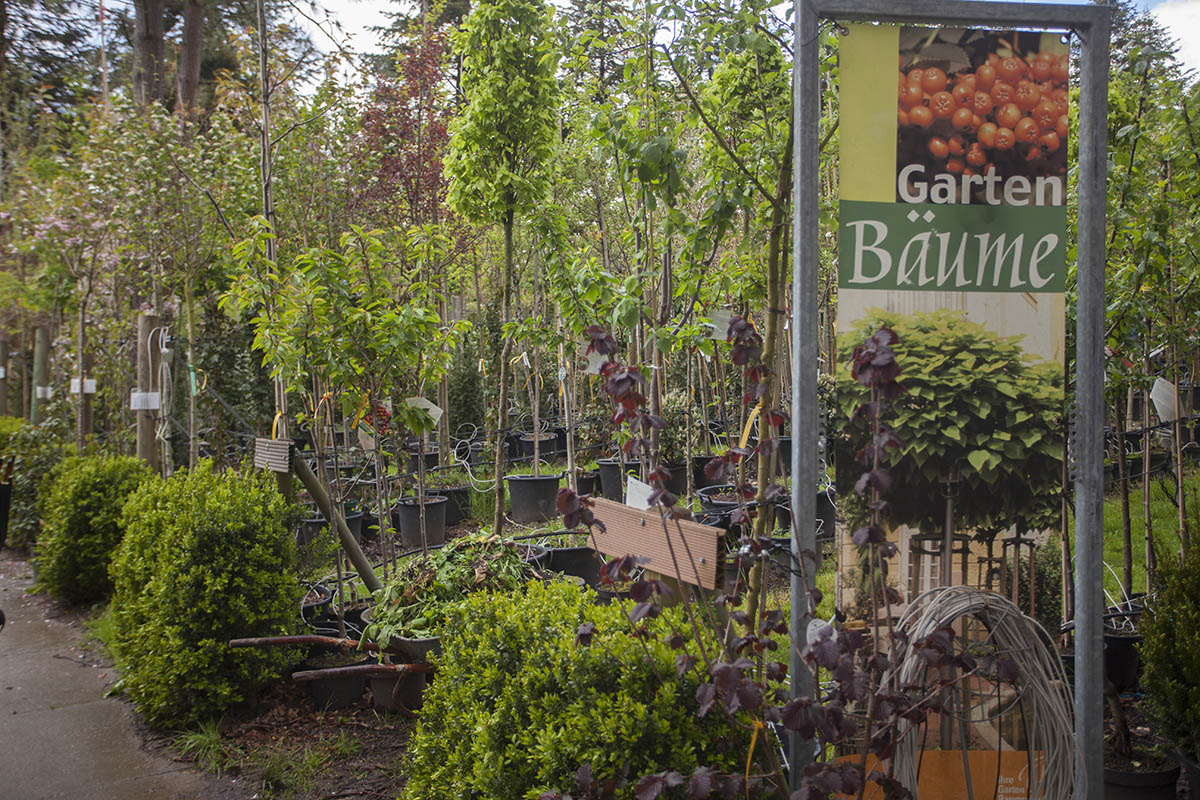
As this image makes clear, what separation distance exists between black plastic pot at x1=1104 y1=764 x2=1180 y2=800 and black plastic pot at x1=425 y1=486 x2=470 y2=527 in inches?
244

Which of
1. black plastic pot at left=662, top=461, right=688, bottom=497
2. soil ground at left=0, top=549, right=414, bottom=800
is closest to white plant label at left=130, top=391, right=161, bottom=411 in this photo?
soil ground at left=0, top=549, right=414, bottom=800

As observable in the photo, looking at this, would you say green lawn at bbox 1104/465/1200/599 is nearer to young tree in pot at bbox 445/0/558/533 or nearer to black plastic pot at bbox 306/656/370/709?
→ young tree in pot at bbox 445/0/558/533

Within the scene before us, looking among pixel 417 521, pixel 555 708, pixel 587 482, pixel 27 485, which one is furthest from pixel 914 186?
pixel 27 485

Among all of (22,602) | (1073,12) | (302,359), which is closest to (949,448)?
(1073,12)

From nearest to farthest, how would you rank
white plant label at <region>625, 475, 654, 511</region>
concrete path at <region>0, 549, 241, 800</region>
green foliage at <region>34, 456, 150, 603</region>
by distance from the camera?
1. white plant label at <region>625, 475, 654, 511</region>
2. concrete path at <region>0, 549, 241, 800</region>
3. green foliage at <region>34, 456, 150, 603</region>

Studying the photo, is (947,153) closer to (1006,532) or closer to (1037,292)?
(1037,292)

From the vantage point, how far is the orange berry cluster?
2084mm

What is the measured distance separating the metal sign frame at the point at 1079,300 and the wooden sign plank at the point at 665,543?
0.20m

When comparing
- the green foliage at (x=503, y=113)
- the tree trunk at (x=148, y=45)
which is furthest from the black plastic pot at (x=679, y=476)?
the tree trunk at (x=148, y=45)

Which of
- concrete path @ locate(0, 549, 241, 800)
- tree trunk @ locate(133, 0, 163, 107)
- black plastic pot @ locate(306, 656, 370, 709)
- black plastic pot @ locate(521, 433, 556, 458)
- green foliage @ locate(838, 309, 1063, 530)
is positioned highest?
tree trunk @ locate(133, 0, 163, 107)

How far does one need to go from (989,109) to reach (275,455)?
330 cm

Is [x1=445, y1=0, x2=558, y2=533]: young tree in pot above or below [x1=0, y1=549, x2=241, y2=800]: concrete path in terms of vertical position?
above

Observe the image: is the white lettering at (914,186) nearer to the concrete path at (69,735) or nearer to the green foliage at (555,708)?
the green foliage at (555,708)

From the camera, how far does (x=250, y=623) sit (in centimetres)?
389
